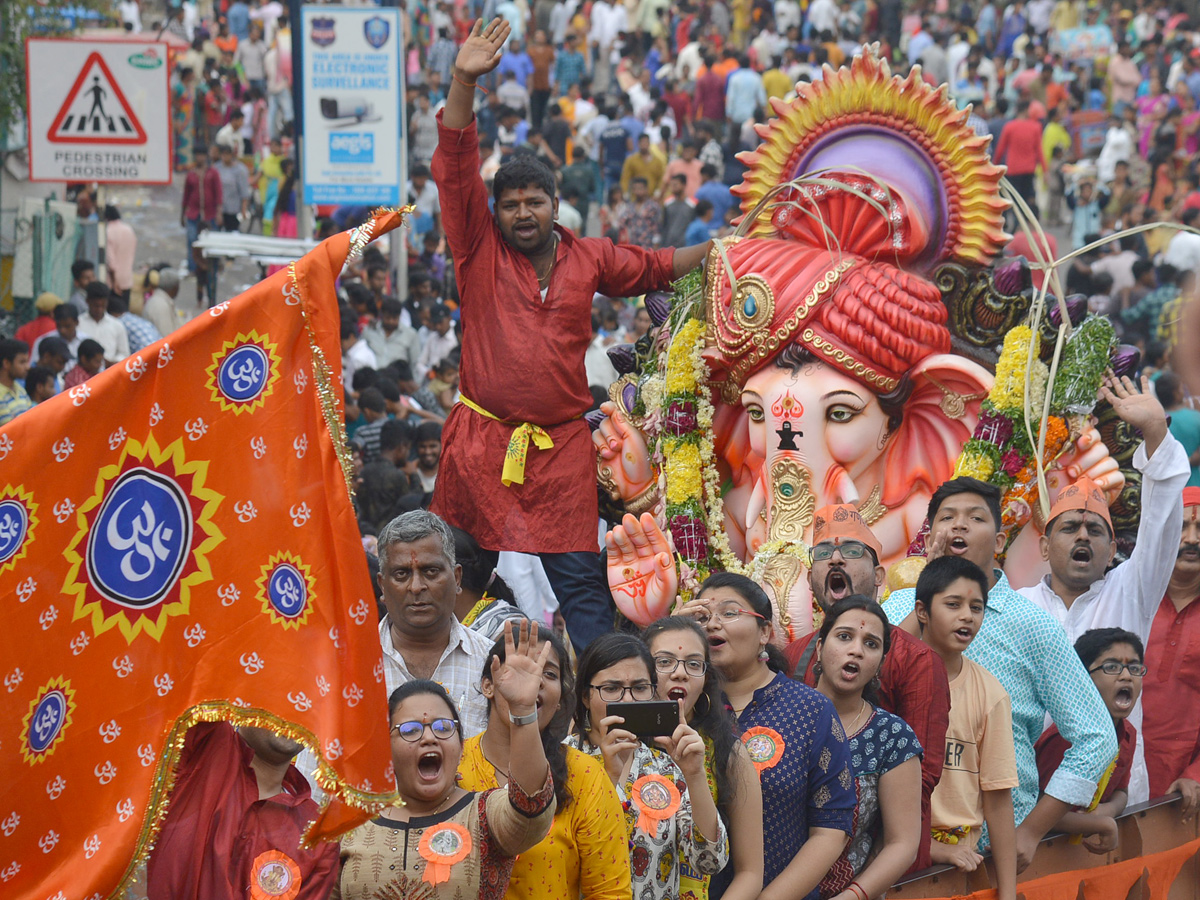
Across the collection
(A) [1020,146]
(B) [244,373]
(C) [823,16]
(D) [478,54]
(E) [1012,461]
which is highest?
(C) [823,16]

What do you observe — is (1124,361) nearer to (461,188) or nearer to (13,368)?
(461,188)

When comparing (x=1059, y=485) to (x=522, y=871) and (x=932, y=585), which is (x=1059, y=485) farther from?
(x=522, y=871)

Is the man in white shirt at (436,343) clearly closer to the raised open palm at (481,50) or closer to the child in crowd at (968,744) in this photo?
the raised open palm at (481,50)

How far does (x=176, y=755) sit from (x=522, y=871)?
87cm

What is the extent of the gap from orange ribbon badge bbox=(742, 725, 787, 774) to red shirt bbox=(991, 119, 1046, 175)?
13.3 metres

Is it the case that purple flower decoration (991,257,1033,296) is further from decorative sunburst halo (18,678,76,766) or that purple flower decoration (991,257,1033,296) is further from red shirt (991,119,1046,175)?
red shirt (991,119,1046,175)

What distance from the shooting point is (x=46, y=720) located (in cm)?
394

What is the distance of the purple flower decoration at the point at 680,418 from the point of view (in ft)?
22.4

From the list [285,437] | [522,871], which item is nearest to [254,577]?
[285,437]

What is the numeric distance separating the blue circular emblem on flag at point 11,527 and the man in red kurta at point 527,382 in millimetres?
2246

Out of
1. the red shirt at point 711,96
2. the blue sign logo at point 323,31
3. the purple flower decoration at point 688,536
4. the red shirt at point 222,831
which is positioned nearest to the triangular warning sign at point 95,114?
the blue sign logo at point 323,31

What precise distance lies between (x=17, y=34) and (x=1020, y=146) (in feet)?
31.7

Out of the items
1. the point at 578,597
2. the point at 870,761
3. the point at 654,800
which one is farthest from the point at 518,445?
the point at 654,800

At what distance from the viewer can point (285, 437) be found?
409 centimetres
